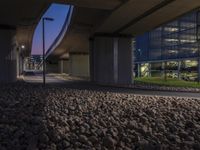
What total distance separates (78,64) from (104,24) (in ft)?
155

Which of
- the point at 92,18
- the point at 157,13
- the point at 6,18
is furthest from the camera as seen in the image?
the point at 92,18

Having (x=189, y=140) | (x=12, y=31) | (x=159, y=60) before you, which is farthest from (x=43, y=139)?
(x=159, y=60)

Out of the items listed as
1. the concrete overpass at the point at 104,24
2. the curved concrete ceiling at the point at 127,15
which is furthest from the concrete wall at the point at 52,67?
the curved concrete ceiling at the point at 127,15

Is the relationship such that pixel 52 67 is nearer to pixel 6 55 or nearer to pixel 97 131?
pixel 6 55

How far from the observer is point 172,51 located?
8050cm

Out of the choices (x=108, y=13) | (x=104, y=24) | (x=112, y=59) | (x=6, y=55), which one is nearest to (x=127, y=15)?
(x=108, y=13)

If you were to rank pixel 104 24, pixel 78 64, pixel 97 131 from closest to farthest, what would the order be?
pixel 97 131 < pixel 104 24 < pixel 78 64

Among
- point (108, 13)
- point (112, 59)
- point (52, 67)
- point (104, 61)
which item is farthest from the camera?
point (52, 67)

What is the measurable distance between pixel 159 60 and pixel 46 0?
66.3 m

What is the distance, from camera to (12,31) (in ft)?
114

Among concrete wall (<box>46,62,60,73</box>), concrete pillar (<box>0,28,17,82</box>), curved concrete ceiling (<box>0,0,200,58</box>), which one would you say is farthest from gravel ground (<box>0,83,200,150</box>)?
concrete wall (<box>46,62,60,73</box>)

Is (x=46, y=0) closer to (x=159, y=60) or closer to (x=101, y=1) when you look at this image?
(x=101, y=1)

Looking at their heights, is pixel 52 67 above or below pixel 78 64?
below

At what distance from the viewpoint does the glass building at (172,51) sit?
71375 millimetres
